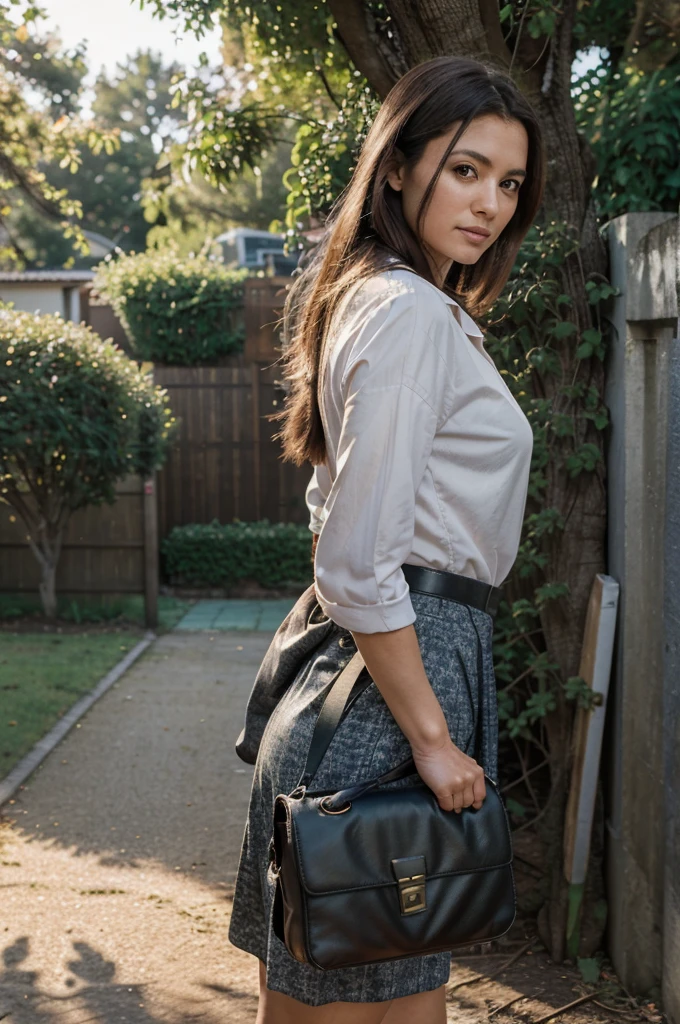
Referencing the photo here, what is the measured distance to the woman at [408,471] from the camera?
150cm

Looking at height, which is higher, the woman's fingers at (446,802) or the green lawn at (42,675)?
the woman's fingers at (446,802)

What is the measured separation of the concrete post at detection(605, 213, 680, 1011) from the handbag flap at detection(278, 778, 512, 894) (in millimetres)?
1163

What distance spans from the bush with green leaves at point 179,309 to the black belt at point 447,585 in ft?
36.7

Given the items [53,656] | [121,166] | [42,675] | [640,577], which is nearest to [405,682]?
[640,577]

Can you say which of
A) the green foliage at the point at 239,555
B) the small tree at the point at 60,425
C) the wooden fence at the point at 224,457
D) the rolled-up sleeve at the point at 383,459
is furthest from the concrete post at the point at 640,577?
the wooden fence at the point at 224,457

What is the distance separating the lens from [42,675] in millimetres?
7270

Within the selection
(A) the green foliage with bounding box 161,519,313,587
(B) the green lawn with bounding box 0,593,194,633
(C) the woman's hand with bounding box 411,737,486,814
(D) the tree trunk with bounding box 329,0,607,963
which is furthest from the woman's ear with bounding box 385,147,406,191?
(A) the green foliage with bounding box 161,519,313,587

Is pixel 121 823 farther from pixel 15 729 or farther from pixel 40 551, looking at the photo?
pixel 40 551

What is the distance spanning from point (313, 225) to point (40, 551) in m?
5.91

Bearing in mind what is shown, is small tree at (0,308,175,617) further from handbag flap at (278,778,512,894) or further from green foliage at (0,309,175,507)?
handbag flap at (278,778,512,894)

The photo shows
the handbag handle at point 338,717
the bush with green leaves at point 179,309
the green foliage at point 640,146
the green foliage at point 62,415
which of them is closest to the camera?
the handbag handle at point 338,717

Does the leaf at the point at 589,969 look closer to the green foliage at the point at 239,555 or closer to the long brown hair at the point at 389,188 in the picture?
the long brown hair at the point at 389,188

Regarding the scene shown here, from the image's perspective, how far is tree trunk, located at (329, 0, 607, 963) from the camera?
310 cm

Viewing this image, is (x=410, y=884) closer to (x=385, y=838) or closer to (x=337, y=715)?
(x=385, y=838)
